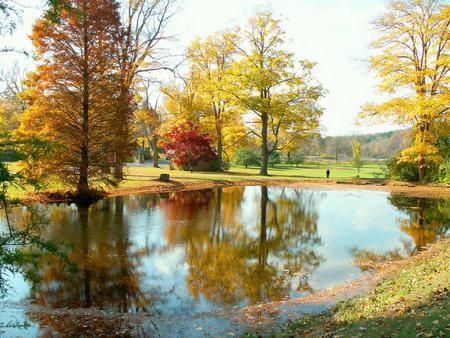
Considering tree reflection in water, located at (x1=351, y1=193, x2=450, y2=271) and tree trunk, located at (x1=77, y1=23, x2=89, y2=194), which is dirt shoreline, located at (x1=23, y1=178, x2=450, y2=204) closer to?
tree trunk, located at (x1=77, y1=23, x2=89, y2=194)

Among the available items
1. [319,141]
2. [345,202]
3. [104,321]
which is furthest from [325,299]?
[319,141]

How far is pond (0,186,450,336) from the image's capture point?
295 inches

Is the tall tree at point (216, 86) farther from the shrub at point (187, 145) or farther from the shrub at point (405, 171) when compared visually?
the shrub at point (405, 171)

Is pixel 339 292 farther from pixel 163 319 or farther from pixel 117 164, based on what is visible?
pixel 117 164

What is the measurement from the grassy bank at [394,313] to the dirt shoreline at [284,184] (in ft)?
49.9

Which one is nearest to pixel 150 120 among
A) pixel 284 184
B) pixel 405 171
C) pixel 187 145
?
pixel 187 145

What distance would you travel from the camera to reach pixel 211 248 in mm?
11055

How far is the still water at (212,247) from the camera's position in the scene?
754 centimetres

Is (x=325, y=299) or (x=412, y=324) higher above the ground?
(x=412, y=324)

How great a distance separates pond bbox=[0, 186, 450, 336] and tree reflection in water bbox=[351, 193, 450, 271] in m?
0.03

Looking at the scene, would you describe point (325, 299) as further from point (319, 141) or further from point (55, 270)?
point (319, 141)

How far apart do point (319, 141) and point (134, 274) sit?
286ft

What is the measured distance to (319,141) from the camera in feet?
301

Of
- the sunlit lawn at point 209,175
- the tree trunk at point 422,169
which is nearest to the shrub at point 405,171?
the tree trunk at point 422,169
